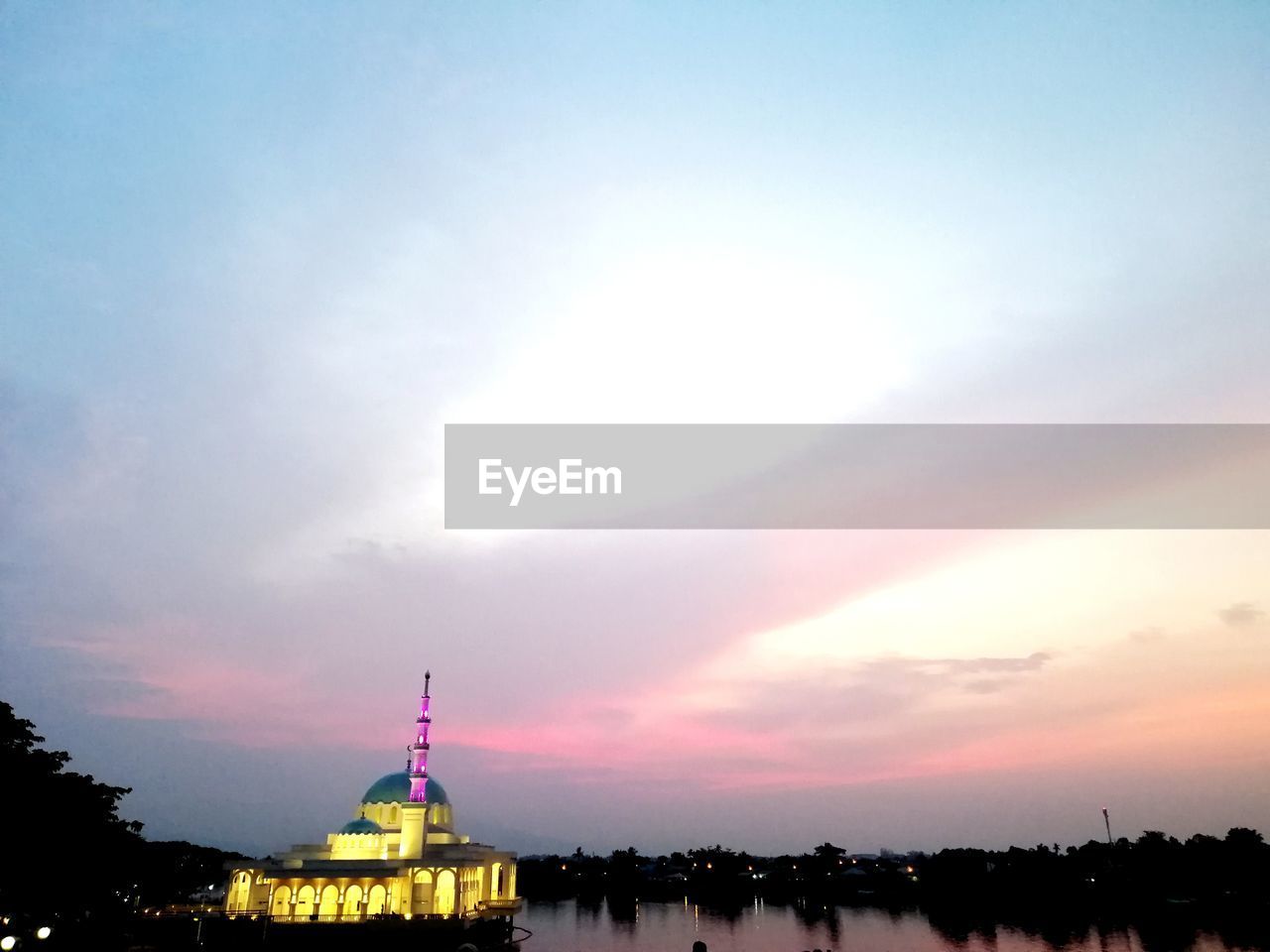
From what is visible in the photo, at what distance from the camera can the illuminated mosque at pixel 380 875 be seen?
54656mm

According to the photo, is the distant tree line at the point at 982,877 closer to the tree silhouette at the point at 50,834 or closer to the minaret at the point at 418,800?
the minaret at the point at 418,800

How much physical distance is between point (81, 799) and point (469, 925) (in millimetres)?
24944

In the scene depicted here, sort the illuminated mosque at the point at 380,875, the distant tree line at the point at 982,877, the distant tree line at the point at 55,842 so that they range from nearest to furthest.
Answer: the distant tree line at the point at 55,842, the illuminated mosque at the point at 380,875, the distant tree line at the point at 982,877

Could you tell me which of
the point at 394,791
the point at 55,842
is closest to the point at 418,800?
the point at 394,791

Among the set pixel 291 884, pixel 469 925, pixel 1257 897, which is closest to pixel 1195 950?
pixel 1257 897

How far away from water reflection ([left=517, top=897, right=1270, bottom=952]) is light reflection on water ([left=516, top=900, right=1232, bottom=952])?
93 millimetres

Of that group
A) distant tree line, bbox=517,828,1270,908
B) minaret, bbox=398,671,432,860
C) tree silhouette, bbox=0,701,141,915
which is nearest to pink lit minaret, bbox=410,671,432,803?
minaret, bbox=398,671,432,860

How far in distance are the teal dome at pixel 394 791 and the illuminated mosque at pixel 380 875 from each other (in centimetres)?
9

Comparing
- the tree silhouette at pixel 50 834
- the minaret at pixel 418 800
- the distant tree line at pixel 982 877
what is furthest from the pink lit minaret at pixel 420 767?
the distant tree line at pixel 982 877

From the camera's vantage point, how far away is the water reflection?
70312 mm

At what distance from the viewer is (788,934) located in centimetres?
8544

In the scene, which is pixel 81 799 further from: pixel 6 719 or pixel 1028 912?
pixel 1028 912

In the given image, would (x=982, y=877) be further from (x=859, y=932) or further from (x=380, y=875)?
(x=380, y=875)

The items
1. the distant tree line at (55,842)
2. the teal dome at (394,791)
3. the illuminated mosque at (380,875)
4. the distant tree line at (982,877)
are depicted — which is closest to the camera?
the distant tree line at (55,842)
